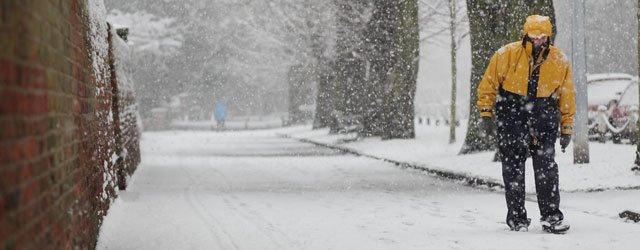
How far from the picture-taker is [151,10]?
49.4 m

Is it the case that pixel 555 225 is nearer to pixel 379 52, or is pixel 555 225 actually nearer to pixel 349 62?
pixel 379 52

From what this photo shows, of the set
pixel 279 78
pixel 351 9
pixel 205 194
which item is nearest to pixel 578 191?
pixel 205 194

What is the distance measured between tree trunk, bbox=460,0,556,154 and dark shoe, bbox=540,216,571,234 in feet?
24.2

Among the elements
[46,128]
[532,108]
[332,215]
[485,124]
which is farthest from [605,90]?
[46,128]

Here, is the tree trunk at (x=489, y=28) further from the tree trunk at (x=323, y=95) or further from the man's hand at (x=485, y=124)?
the tree trunk at (x=323, y=95)

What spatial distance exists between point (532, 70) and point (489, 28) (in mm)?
8029

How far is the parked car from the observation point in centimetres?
1950

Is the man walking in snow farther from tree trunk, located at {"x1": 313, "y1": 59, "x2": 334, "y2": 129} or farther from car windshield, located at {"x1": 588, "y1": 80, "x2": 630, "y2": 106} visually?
tree trunk, located at {"x1": 313, "y1": 59, "x2": 334, "y2": 129}

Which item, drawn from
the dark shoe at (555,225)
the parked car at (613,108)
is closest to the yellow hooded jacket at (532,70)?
the dark shoe at (555,225)

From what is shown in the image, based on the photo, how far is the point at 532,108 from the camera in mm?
7285

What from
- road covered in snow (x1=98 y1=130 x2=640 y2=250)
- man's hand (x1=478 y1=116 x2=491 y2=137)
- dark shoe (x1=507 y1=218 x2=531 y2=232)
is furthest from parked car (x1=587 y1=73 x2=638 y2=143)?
dark shoe (x1=507 y1=218 x2=531 y2=232)

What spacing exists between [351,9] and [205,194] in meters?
16.7

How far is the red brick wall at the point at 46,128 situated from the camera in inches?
116

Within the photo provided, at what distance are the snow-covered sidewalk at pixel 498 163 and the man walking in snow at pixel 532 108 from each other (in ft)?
10.9
